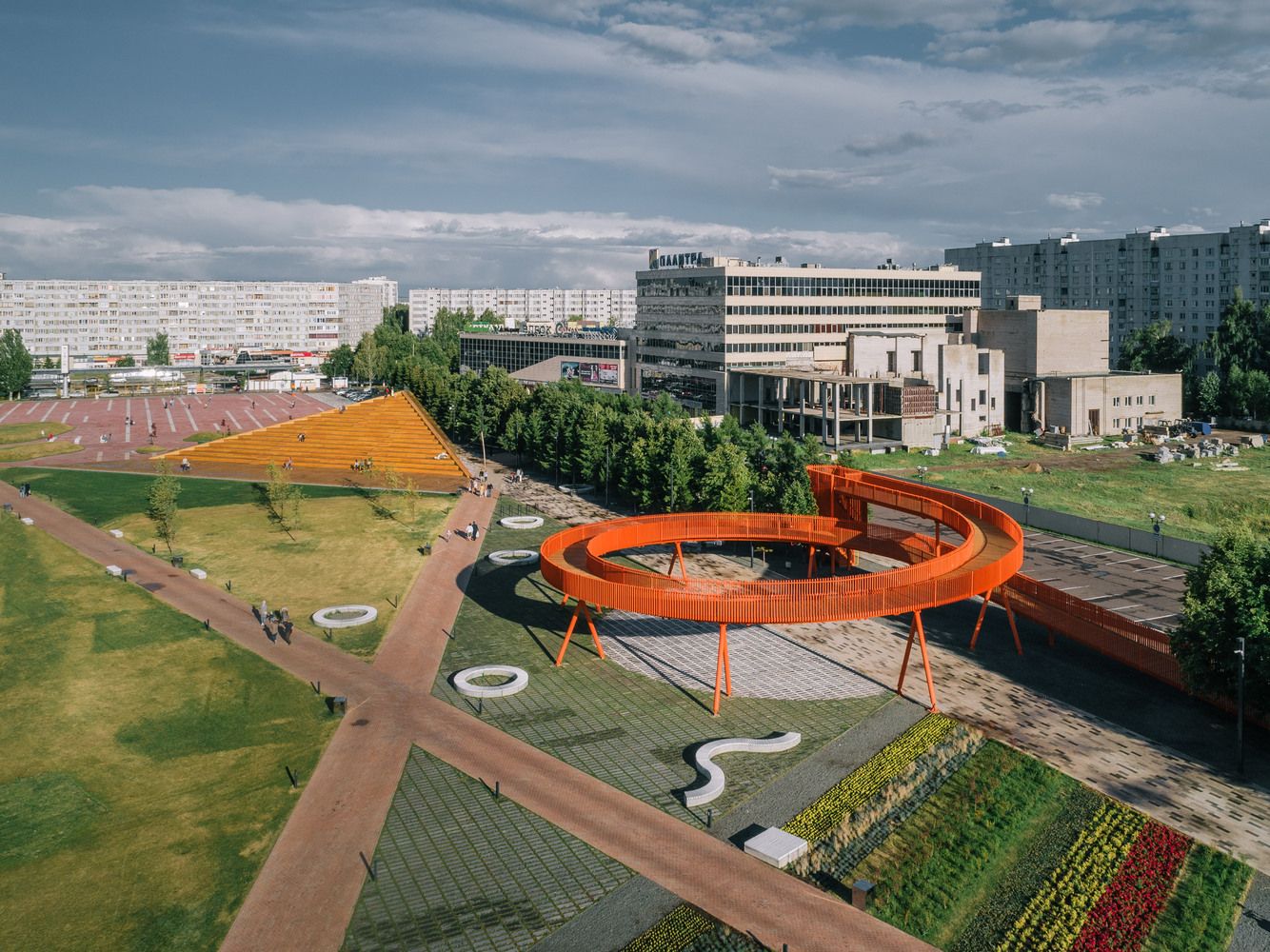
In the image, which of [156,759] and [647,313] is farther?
[647,313]

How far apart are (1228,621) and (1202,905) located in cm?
1451

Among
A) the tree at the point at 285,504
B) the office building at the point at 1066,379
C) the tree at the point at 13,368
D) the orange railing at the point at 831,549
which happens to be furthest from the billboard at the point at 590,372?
the tree at the point at 13,368

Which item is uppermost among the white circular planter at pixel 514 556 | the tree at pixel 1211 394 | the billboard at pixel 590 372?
the billboard at pixel 590 372

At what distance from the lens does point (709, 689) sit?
4572cm

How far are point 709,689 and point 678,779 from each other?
9.21 m

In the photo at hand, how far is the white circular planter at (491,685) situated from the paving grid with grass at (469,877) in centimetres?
842

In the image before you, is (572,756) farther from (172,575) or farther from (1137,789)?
(172,575)

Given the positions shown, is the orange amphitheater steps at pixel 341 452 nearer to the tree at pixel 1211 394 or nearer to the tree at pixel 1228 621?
the tree at pixel 1228 621

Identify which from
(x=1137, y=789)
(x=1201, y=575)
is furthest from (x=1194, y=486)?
(x=1137, y=789)

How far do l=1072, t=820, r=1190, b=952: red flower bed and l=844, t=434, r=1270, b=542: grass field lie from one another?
48.6 m

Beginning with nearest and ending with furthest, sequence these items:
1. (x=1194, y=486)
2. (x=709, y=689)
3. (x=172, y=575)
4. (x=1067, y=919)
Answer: (x=1067, y=919), (x=709, y=689), (x=172, y=575), (x=1194, y=486)

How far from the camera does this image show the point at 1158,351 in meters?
156

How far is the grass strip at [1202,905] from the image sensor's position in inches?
1115

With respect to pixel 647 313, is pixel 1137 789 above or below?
below
